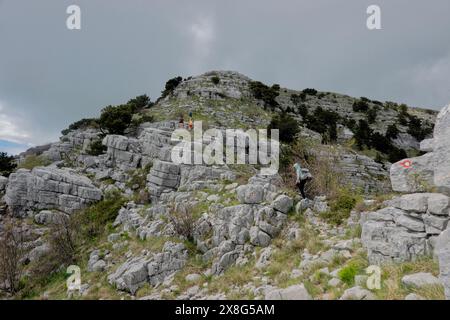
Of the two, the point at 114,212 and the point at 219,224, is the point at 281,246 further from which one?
the point at 114,212

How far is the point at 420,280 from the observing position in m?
4.80

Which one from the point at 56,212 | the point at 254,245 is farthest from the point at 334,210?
the point at 56,212

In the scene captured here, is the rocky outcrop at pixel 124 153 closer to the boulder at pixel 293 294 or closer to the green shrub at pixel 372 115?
the boulder at pixel 293 294

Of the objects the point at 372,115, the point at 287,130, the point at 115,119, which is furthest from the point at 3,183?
the point at 372,115

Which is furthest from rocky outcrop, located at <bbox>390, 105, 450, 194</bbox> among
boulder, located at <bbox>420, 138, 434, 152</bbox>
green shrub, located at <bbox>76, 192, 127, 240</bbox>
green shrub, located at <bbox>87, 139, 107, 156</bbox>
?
green shrub, located at <bbox>87, 139, 107, 156</bbox>

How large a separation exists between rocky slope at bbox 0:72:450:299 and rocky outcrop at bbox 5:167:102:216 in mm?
81

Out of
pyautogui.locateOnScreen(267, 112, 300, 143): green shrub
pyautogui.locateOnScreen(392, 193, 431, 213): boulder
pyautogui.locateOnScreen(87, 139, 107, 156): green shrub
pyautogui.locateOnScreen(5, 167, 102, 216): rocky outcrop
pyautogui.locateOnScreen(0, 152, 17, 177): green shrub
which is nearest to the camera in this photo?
pyautogui.locateOnScreen(392, 193, 431, 213): boulder

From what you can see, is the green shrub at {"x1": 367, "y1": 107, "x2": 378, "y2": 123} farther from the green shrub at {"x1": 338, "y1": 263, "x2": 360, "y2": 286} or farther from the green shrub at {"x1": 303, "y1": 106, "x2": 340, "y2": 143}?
the green shrub at {"x1": 338, "y1": 263, "x2": 360, "y2": 286}

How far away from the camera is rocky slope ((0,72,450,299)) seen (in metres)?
5.98

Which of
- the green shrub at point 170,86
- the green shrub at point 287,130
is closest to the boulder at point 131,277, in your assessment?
the green shrub at point 287,130

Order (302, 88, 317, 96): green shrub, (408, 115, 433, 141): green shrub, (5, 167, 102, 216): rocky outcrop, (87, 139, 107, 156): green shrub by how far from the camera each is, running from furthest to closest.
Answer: (302, 88, 317, 96): green shrub < (408, 115, 433, 141): green shrub < (87, 139, 107, 156): green shrub < (5, 167, 102, 216): rocky outcrop

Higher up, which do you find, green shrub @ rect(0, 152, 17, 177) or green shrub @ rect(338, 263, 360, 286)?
green shrub @ rect(0, 152, 17, 177)

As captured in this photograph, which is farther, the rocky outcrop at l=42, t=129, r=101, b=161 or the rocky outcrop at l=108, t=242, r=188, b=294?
the rocky outcrop at l=42, t=129, r=101, b=161

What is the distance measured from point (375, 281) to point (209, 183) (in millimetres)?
11870
